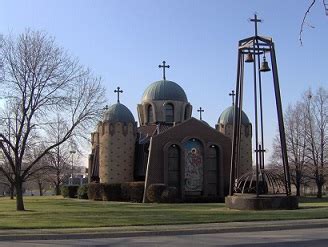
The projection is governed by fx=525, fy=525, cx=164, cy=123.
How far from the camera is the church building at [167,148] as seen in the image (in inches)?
1848

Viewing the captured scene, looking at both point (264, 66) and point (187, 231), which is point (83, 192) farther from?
point (187, 231)

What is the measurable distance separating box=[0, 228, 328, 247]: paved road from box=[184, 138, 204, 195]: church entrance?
1220 inches

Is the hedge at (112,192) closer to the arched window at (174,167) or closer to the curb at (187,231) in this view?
the arched window at (174,167)

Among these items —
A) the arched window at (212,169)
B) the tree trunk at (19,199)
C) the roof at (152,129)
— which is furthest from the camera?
the roof at (152,129)

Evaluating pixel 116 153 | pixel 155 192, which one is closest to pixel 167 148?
pixel 155 192

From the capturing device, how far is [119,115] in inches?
2063

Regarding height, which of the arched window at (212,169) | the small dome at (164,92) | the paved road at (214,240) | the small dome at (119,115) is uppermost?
the small dome at (164,92)

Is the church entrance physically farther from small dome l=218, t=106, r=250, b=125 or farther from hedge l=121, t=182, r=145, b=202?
small dome l=218, t=106, r=250, b=125

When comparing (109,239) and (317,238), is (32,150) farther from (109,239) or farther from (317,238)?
(317,238)

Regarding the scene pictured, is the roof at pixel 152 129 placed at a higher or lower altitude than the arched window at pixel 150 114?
lower

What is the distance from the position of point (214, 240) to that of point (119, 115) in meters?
38.4

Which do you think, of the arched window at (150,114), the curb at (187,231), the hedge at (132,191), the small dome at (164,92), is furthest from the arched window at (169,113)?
the curb at (187,231)

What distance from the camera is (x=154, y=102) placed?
189 feet

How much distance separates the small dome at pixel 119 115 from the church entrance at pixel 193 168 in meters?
7.67
